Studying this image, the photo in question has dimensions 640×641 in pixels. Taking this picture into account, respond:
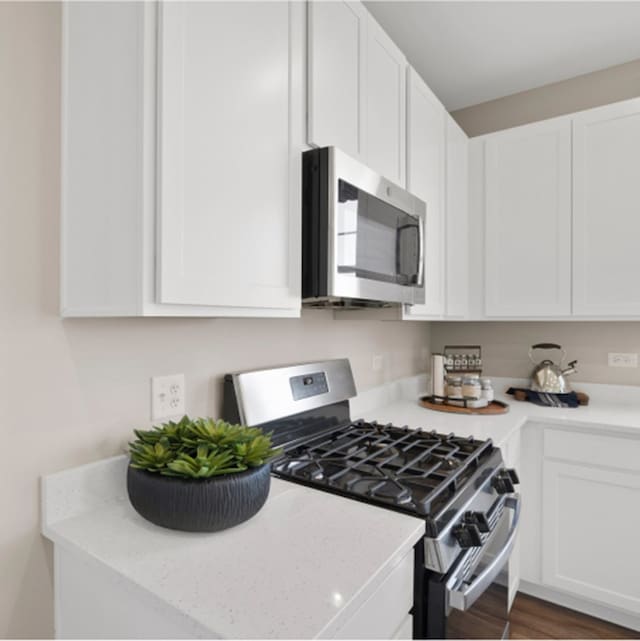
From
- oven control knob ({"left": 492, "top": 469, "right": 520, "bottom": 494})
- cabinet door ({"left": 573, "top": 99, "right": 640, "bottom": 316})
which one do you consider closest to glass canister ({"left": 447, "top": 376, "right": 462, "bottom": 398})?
cabinet door ({"left": 573, "top": 99, "right": 640, "bottom": 316})

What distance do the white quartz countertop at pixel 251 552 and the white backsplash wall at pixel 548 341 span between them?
1.94 meters

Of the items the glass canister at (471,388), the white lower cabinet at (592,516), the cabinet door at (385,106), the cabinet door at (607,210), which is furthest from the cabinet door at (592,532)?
the cabinet door at (385,106)

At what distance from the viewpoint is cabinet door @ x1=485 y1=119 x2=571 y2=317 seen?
221 centimetres

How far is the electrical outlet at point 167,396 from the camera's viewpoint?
1.15 meters

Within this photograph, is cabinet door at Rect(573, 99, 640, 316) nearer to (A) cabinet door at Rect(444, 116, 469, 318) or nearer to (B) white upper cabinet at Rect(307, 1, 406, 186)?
(A) cabinet door at Rect(444, 116, 469, 318)

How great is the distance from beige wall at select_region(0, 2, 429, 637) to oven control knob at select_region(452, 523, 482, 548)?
32.7 inches

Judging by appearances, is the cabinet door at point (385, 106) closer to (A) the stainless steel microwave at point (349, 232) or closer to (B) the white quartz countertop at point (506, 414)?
(A) the stainless steel microwave at point (349, 232)

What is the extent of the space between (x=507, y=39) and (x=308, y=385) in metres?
1.94

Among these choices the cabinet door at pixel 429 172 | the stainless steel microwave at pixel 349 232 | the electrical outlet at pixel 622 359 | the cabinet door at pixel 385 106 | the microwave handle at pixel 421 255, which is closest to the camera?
the stainless steel microwave at pixel 349 232

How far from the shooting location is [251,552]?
32.2 inches

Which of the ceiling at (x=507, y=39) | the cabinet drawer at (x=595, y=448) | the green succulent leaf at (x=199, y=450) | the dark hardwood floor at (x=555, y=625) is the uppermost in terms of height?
the ceiling at (x=507, y=39)

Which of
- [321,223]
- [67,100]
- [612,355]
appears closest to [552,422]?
[612,355]

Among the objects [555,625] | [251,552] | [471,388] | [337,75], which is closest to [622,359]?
[471,388]

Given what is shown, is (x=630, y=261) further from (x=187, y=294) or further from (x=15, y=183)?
(x=15, y=183)
